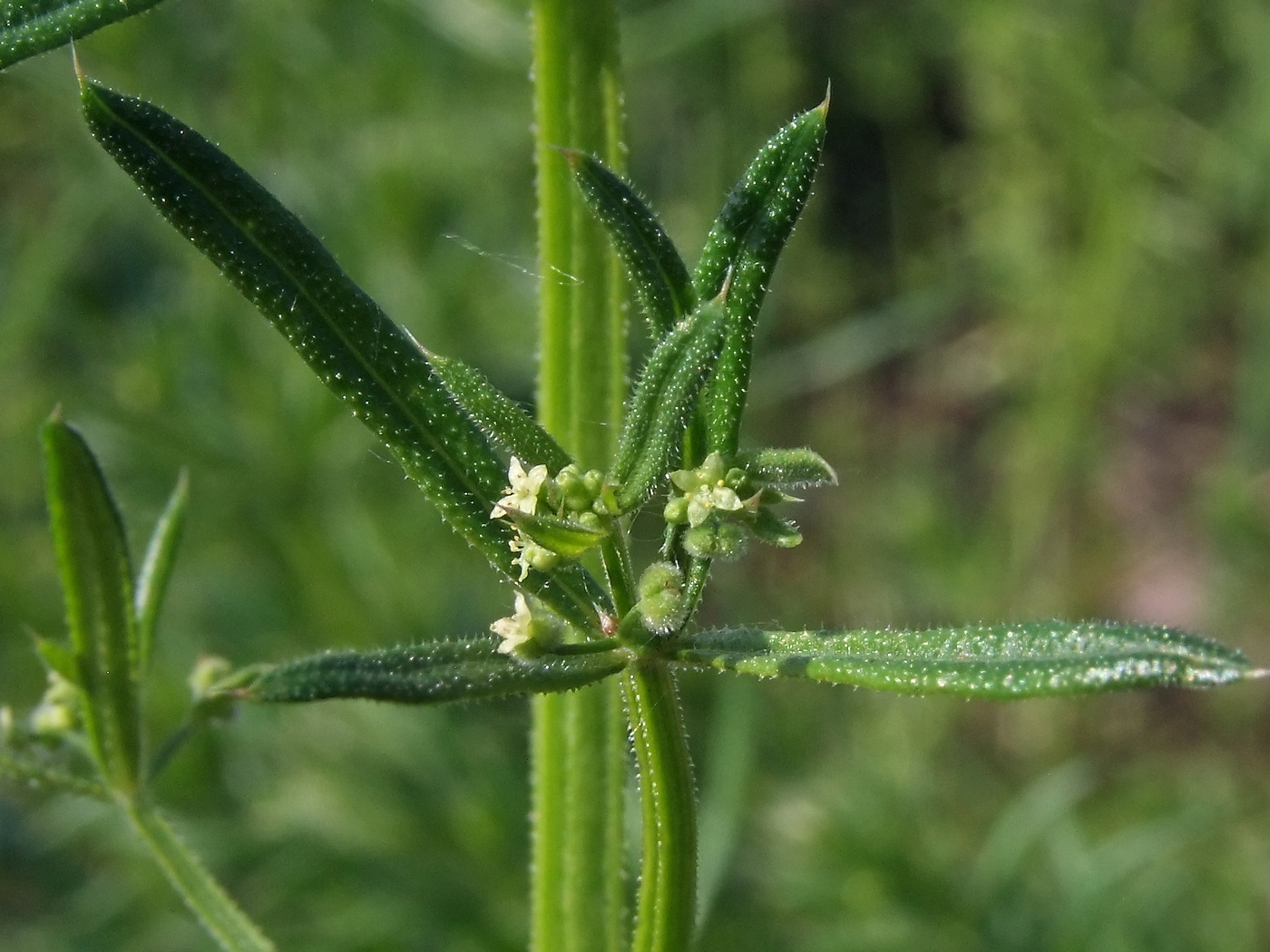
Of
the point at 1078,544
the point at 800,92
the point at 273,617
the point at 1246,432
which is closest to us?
the point at 273,617

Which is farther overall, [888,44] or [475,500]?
[888,44]

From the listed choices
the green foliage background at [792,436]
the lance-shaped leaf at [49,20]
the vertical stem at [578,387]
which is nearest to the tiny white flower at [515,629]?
the vertical stem at [578,387]

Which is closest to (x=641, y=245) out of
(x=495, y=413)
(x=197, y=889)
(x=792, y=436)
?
(x=495, y=413)

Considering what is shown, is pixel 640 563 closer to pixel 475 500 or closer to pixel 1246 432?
pixel 475 500

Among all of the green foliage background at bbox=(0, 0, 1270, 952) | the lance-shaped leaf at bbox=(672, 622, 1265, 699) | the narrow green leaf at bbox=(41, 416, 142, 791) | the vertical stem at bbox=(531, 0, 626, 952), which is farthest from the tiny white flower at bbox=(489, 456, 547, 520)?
the green foliage background at bbox=(0, 0, 1270, 952)

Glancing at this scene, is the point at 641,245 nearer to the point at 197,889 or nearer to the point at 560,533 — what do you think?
the point at 560,533

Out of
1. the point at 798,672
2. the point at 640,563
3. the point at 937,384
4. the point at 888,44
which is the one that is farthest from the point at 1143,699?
the point at 798,672

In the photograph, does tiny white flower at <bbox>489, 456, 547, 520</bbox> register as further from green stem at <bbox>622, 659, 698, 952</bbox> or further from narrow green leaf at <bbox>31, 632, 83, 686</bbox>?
narrow green leaf at <bbox>31, 632, 83, 686</bbox>
